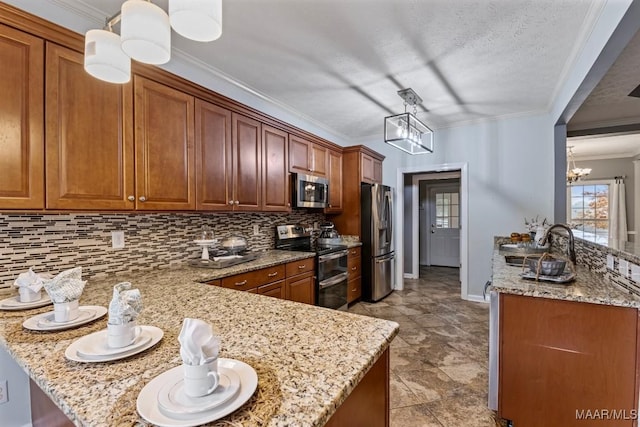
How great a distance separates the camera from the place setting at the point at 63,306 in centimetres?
108

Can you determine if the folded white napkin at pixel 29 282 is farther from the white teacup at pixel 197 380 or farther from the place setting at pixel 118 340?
the white teacup at pixel 197 380

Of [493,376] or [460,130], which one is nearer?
[493,376]

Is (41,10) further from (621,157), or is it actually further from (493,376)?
(621,157)

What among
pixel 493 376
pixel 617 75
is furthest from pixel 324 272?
pixel 617 75

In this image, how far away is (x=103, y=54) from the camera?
1.16 metres

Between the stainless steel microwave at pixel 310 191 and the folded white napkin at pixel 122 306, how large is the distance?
7.97 ft

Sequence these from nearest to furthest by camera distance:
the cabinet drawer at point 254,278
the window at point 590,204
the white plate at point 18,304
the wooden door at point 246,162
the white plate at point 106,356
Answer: the white plate at point 106,356 < the white plate at point 18,304 < the cabinet drawer at point 254,278 < the wooden door at point 246,162 < the window at point 590,204

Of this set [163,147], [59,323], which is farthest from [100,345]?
[163,147]

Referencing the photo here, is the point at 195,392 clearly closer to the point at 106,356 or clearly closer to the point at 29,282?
the point at 106,356

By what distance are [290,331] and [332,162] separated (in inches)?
127

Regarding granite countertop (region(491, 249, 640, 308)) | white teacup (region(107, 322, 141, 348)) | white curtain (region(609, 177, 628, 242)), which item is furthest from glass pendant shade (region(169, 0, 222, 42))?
white curtain (region(609, 177, 628, 242))

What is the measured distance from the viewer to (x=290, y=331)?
1.06 m

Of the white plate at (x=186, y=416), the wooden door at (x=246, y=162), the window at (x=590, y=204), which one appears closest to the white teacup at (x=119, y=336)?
the white plate at (x=186, y=416)

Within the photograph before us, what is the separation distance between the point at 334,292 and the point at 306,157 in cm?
163
